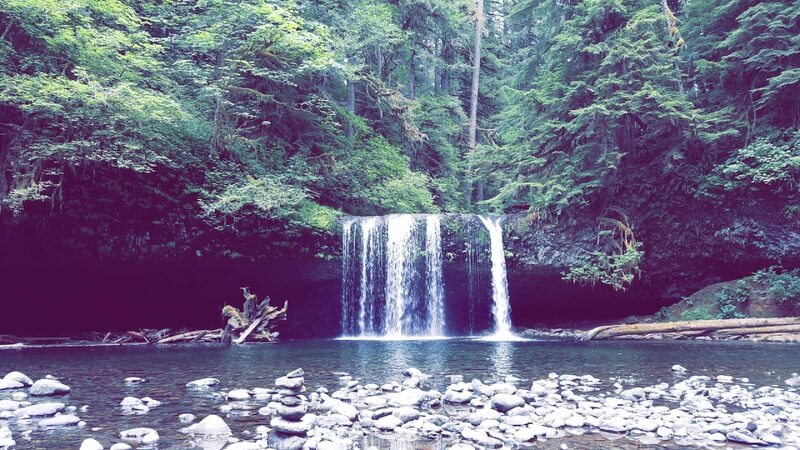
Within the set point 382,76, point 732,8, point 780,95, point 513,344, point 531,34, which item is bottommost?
point 513,344

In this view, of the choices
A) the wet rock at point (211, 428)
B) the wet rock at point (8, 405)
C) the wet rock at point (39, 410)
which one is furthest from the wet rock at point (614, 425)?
the wet rock at point (8, 405)

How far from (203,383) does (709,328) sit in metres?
13.1

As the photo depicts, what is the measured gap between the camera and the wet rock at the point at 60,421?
4.77 m

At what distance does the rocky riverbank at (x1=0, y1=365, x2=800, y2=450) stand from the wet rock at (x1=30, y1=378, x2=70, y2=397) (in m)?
0.01

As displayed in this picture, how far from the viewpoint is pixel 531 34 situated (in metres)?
31.4

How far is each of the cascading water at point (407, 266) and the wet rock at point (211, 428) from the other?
10883 mm

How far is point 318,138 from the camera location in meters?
18.0

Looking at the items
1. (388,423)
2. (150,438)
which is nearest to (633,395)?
(388,423)

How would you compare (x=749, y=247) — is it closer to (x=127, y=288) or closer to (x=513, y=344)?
(x=513, y=344)

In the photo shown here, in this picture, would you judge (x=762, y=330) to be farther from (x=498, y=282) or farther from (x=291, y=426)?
(x=291, y=426)

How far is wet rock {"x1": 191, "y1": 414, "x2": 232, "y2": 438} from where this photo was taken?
4.56 meters

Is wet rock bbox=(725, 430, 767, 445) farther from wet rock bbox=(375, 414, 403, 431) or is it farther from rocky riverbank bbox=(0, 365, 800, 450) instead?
wet rock bbox=(375, 414, 403, 431)

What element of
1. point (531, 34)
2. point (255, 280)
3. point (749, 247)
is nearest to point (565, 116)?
point (749, 247)

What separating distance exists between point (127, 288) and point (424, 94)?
1641cm
